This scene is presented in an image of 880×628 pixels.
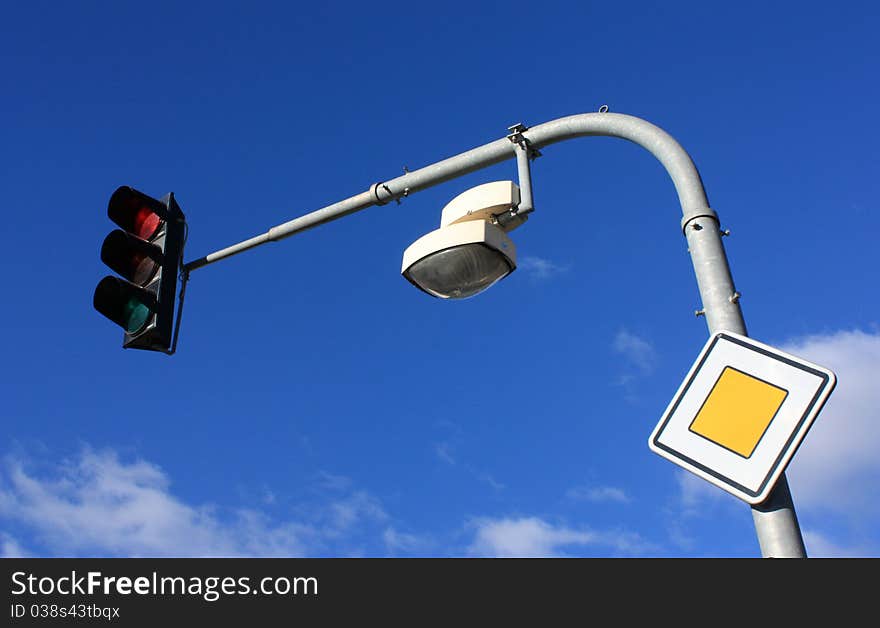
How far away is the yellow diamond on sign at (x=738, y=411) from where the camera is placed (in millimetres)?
2646

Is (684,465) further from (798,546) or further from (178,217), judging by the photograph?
(178,217)

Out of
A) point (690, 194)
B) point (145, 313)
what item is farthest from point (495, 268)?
point (145, 313)

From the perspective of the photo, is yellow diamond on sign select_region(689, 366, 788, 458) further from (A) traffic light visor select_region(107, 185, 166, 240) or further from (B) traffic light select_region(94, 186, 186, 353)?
(A) traffic light visor select_region(107, 185, 166, 240)

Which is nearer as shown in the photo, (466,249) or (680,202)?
(680,202)

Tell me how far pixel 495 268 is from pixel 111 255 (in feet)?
8.79

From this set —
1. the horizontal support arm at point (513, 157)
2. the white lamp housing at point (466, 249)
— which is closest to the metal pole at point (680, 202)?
the horizontal support arm at point (513, 157)

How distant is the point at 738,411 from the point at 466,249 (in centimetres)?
162

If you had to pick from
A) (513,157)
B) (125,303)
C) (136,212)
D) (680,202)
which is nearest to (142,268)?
(125,303)

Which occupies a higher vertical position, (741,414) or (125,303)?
(125,303)

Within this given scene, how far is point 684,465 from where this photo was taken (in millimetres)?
2715

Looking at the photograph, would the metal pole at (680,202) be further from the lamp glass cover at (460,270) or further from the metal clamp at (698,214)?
the lamp glass cover at (460,270)

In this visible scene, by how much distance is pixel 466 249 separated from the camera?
12.9ft

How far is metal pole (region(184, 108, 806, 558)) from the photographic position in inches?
102

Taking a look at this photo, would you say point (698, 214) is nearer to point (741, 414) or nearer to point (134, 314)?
point (741, 414)
